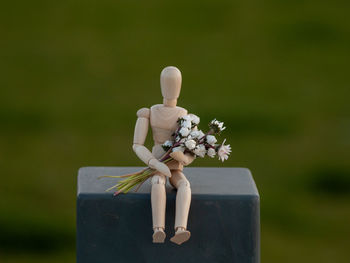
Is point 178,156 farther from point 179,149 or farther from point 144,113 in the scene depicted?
point 144,113

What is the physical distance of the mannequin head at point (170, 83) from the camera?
4.42 m

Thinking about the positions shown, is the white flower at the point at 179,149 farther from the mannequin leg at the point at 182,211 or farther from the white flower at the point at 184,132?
the mannequin leg at the point at 182,211

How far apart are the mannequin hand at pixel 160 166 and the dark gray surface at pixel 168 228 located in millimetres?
166

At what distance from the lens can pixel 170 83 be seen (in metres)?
4.43

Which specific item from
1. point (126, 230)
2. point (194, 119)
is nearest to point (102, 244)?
point (126, 230)

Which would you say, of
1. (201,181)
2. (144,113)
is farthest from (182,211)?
(144,113)

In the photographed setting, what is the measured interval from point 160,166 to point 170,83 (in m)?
0.44

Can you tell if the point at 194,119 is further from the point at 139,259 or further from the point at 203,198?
the point at 139,259

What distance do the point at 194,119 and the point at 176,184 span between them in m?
0.36

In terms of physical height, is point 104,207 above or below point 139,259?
above

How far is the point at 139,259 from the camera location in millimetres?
4496

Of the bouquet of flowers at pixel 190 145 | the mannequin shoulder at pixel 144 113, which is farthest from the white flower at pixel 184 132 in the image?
the mannequin shoulder at pixel 144 113

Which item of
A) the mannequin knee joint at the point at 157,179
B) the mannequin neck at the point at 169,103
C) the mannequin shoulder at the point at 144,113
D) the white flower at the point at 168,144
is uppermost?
the mannequin neck at the point at 169,103

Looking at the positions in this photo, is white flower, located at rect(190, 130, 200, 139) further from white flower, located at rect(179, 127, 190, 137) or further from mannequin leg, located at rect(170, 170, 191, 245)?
mannequin leg, located at rect(170, 170, 191, 245)
